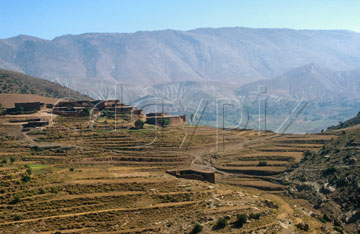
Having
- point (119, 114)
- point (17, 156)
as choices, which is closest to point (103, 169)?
point (17, 156)

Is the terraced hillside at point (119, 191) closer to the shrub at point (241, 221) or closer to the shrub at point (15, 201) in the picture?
the shrub at point (15, 201)

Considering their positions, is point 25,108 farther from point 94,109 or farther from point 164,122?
point 164,122

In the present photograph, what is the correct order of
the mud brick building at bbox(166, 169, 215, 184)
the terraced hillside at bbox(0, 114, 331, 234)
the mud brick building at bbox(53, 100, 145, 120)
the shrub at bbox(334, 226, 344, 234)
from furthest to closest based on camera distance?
the mud brick building at bbox(53, 100, 145, 120)
the mud brick building at bbox(166, 169, 215, 184)
the shrub at bbox(334, 226, 344, 234)
the terraced hillside at bbox(0, 114, 331, 234)

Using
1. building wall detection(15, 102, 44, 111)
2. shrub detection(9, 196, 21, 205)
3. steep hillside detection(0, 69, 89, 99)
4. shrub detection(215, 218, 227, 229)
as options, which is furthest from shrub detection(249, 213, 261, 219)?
steep hillside detection(0, 69, 89, 99)

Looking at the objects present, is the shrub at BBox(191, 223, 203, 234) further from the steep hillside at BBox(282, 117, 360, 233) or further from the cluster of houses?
the cluster of houses

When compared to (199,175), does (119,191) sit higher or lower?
lower

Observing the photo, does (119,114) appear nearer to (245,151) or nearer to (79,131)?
(79,131)

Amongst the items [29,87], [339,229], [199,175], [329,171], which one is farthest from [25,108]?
[339,229]
